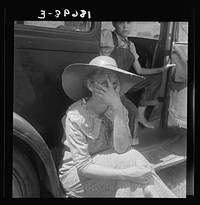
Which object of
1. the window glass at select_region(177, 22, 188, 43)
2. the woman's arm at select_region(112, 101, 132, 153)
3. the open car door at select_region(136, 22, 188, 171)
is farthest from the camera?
the open car door at select_region(136, 22, 188, 171)

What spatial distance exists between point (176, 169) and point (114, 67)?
89 cm

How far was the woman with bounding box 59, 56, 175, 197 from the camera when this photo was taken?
5.97 feet

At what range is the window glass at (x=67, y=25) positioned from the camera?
1.75 m

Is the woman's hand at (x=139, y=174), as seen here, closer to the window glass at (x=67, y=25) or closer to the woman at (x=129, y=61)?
the woman at (x=129, y=61)

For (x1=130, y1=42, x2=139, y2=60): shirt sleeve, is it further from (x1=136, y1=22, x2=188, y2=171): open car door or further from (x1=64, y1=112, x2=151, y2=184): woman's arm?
(x1=64, y1=112, x2=151, y2=184): woman's arm

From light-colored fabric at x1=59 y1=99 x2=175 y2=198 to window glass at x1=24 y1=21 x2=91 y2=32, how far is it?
459 mm

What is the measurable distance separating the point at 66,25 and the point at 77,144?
0.74 meters
